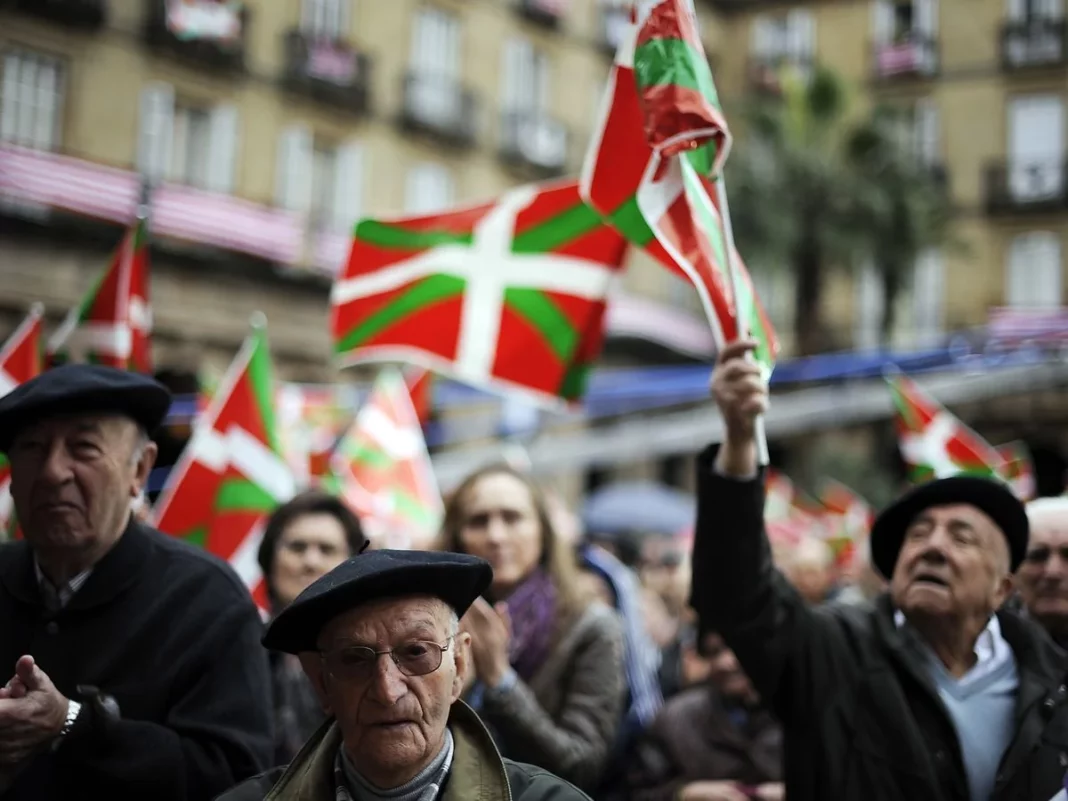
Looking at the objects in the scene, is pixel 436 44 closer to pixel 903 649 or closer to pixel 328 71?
pixel 328 71

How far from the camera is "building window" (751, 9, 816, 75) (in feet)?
116

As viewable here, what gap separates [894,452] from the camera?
33.6m

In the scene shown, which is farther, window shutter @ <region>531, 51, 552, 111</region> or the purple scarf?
window shutter @ <region>531, 51, 552, 111</region>

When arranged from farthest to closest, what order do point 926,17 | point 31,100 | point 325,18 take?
point 926,17, point 325,18, point 31,100

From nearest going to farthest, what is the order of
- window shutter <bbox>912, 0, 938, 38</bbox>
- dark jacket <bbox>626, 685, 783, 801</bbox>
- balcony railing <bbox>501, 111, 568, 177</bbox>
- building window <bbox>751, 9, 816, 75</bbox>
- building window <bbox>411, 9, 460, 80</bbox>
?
dark jacket <bbox>626, 685, 783, 801</bbox>
building window <bbox>411, 9, 460, 80</bbox>
balcony railing <bbox>501, 111, 568, 177</bbox>
window shutter <bbox>912, 0, 938, 38</bbox>
building window <bbox>751, 9, 816, 75</bbox>

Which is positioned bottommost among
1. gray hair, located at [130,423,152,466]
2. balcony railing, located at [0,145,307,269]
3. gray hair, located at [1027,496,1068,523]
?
gray hair, located at [1027,496,1068,523]

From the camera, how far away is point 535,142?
28.7m

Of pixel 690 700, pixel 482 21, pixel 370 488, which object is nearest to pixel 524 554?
pixel 690 700

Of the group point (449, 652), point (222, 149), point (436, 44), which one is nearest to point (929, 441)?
point (449, 652)

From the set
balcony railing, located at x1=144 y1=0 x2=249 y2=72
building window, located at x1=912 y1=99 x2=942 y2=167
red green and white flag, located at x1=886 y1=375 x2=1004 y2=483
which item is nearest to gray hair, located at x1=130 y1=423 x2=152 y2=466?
red green and white flag, located at x1=886 y1=375 x2=1004 y2=483

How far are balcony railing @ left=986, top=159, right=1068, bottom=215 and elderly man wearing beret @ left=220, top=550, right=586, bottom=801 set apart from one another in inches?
1277

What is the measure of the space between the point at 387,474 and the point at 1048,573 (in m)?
4.49

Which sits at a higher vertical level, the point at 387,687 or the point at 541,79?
the point at 541,79

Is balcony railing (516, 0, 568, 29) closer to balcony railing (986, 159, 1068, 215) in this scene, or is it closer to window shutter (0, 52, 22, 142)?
balcony railing (986, 159, 1068, 215)
